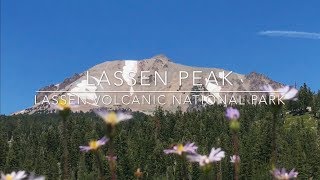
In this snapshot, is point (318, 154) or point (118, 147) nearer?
point (318, 154)

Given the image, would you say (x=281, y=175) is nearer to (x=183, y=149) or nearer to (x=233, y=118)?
(x=233, y=118)

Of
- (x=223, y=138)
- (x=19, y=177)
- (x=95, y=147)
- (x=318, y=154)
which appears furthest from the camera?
(x=223, y=138)

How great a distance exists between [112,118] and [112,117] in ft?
0.07

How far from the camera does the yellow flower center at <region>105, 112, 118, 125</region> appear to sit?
632 centimetres

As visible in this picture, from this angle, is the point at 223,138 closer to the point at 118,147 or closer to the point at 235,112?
the point at 118,147

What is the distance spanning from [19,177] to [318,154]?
14447 centimetres

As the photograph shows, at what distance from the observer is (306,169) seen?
12681 centimetres

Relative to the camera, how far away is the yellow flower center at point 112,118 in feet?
20.7

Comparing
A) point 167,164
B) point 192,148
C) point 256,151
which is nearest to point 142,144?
point 167,164

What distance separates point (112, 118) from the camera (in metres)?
6.41

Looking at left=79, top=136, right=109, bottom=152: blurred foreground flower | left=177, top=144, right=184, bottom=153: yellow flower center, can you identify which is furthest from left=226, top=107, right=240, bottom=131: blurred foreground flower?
left=79, top=136, right=109, bottom=152: blurred foreground flower

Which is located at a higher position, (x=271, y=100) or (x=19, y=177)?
(x=271, y=100)

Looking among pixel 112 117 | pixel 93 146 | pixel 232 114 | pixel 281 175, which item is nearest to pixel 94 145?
pixel 93 146

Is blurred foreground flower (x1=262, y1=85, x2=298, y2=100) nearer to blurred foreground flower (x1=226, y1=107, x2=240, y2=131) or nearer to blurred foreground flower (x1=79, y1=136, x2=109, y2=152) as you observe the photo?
blurred foreground flower (x1=226, y1=107, x2=240, y2=131)
